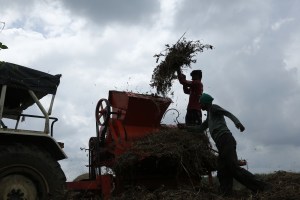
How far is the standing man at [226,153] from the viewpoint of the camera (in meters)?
6.27

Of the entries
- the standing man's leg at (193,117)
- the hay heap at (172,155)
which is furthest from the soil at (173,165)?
the standing man's leg at (193,117)

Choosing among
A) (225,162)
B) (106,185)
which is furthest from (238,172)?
(106,185)

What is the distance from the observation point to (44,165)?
5.87 metres

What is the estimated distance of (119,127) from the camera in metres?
7.32

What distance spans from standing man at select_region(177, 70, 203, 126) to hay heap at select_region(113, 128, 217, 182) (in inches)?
36.8

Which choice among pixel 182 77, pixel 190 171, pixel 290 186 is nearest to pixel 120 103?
pixel 182 77

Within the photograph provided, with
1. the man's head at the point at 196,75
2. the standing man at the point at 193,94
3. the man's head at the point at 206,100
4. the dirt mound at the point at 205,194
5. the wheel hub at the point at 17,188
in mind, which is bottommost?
the dirt mound at the point at 205,194

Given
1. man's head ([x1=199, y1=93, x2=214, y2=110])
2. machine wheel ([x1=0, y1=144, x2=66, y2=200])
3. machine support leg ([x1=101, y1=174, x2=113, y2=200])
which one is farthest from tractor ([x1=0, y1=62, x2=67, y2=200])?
man's head ([x1=199, y1=93, x2=214, y2=110])

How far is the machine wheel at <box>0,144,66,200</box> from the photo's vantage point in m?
5.57

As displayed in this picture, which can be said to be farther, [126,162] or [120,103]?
[120,103]

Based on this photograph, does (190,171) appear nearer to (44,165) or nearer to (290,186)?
(290,186)

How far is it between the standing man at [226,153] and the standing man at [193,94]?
1135 millimetres

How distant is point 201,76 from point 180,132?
169 cm

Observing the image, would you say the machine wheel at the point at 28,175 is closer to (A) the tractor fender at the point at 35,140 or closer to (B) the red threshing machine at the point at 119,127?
(A) the tractor fender at the point at 35,140
